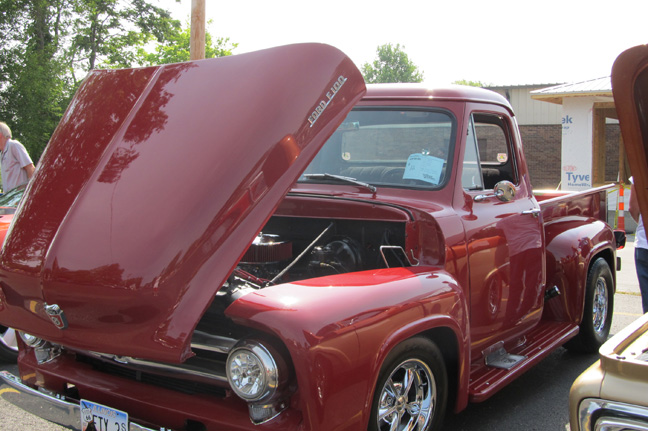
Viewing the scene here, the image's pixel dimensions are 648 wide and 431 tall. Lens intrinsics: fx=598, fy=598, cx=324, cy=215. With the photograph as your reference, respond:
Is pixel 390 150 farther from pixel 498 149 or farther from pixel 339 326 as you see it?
pixel 339 326

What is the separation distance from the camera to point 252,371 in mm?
2371

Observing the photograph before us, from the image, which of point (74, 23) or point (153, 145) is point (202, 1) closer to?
point (153, 145)

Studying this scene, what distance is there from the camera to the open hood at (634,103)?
6.06 feet

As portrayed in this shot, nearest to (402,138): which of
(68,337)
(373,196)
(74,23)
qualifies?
(373,196)

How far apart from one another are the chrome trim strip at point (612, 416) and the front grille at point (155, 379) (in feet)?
5.20

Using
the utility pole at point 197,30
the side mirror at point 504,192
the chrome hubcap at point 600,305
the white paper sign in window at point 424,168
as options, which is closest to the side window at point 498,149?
the side mirror at point 504,192

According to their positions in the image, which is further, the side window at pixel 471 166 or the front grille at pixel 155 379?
the side window at pixel 471 166

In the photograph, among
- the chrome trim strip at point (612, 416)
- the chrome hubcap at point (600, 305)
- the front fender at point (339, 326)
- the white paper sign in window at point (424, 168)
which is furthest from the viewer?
the chrome hubcap at point (600, 305)

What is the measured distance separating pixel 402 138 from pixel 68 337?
7.73ft

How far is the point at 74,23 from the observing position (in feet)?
93.5

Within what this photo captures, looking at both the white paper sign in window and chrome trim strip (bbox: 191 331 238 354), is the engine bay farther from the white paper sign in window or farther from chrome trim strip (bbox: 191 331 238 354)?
chrome trim strip (bbox: 191 331 238 354)

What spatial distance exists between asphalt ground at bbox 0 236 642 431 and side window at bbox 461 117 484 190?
4.91 feet

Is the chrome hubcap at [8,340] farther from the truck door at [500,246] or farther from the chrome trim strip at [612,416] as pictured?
the chrome trim strip at [612,416]

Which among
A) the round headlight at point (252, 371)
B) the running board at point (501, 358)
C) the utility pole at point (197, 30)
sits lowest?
the running board at point (501, 358)
